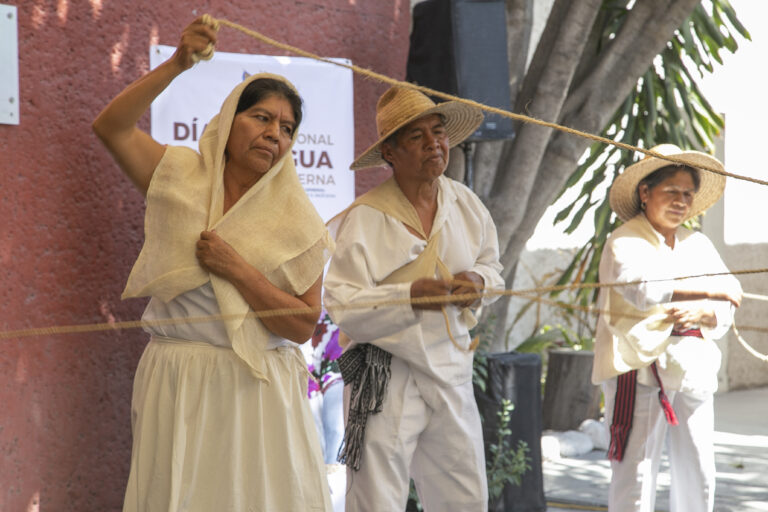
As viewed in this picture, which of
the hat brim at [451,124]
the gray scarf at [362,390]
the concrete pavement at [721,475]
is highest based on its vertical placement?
the hat brim at [451,124]

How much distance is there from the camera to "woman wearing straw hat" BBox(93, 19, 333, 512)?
2627mm

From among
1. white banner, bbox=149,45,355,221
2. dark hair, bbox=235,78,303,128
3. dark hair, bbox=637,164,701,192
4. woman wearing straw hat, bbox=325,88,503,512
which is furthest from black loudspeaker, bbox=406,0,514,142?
dark hair, bbox=235,78,303,128

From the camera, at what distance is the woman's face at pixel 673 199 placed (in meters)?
4.07

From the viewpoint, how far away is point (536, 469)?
16.9 feet

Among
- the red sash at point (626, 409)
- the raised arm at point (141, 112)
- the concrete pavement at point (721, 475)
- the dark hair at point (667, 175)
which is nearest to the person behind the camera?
the raised arm at point (141, 112)

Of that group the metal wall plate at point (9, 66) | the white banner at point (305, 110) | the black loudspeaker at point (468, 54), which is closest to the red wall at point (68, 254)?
the metal wall plate at point (9, 66)

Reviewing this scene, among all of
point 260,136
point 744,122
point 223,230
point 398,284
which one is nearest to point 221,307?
point 223,230

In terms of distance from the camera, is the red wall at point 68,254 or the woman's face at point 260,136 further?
the red wall at point 68,254

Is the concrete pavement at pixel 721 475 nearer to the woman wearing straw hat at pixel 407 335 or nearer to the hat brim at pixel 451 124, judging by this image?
the woman wearing straw hat at pixel 407 335

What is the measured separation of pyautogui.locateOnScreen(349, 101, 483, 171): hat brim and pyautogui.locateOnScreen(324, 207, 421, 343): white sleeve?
0.96ft

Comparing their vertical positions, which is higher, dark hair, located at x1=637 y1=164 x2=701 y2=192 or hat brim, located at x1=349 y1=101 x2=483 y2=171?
hat brim, located at x1=349 y1=101 x2=483 y2=171

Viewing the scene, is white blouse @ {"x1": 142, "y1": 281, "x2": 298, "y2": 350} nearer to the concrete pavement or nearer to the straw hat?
the straw hat

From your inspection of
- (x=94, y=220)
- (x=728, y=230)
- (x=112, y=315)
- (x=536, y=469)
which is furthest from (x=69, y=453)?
(x=728, y=230)

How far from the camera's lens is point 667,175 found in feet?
13.4
